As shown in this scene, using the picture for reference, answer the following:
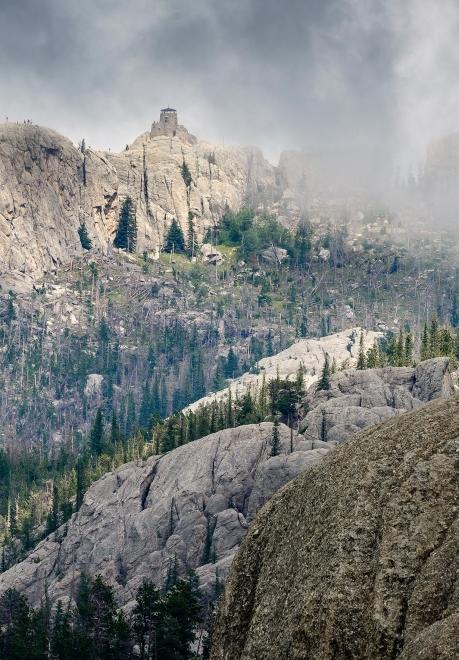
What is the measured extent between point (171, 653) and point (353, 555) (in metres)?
78.6

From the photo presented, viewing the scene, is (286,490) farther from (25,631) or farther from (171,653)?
(25,631)

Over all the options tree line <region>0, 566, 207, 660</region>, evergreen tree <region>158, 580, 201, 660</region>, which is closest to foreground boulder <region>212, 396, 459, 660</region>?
tree line <region>0, 566, 207, 660</region>

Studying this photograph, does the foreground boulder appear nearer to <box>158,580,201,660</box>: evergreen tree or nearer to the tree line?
the tree line

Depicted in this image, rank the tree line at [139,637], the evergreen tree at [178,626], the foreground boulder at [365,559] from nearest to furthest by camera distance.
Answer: the foreground boulder at [365,559]
the evergreen tree at [178,626]
the tree line at [139,637]

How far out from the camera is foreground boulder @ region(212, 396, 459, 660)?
4392cm

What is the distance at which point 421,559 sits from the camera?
148 feet

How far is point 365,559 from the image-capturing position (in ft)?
153

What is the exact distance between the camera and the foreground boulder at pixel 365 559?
4392 cm

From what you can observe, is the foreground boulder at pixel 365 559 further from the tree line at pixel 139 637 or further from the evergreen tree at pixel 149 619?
the evergreen tree at pixel 149 619

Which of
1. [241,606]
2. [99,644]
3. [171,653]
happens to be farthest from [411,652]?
[99,644]

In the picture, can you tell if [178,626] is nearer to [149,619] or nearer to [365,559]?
[149,619]

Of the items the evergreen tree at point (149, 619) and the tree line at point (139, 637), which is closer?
the tree line at point (139, 637)

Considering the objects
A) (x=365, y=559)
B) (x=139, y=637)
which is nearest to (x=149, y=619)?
(x=139, y=637)

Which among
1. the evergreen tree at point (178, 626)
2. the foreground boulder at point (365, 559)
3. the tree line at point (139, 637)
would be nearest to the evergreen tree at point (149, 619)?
the tree line at point (139, 637)
